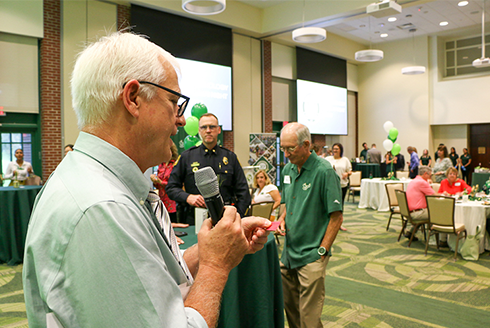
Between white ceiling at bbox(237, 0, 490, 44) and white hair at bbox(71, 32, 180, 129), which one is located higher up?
white ceiling at bbox(237, 0, 490, 44)

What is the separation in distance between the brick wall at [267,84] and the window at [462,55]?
7.81 metres

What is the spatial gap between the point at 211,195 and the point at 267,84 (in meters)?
11.7

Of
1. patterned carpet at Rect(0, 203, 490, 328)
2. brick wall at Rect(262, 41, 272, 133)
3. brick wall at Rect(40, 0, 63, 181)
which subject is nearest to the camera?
patterned carpet at Rect(0, 203, 490, 328)

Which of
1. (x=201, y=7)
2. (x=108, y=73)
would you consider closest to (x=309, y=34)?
(x=201, y=7)

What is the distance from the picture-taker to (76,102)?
83 centimetres

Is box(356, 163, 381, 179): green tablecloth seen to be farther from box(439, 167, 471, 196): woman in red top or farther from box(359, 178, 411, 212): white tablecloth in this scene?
box(439, 167, 471, 196): woman in red top

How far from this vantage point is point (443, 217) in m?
5.28

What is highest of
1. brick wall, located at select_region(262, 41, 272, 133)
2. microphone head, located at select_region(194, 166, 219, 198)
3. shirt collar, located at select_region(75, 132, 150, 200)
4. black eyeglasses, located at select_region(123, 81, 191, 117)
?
brick wall, located at select_region(262, 41, 272, 133)

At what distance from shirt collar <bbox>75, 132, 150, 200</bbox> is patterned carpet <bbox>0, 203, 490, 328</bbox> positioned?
2891 mm

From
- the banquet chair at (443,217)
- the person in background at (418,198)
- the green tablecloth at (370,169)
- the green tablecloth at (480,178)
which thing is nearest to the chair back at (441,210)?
the banquet chair at (443,217)

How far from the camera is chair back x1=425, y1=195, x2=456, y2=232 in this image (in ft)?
17.0

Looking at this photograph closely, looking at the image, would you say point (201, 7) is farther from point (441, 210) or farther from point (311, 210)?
point (311, 210)

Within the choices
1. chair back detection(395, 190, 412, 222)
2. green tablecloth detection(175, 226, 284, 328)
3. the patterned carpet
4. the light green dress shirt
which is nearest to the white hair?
the light green dress shirt

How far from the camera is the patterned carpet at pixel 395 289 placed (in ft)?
10.8
